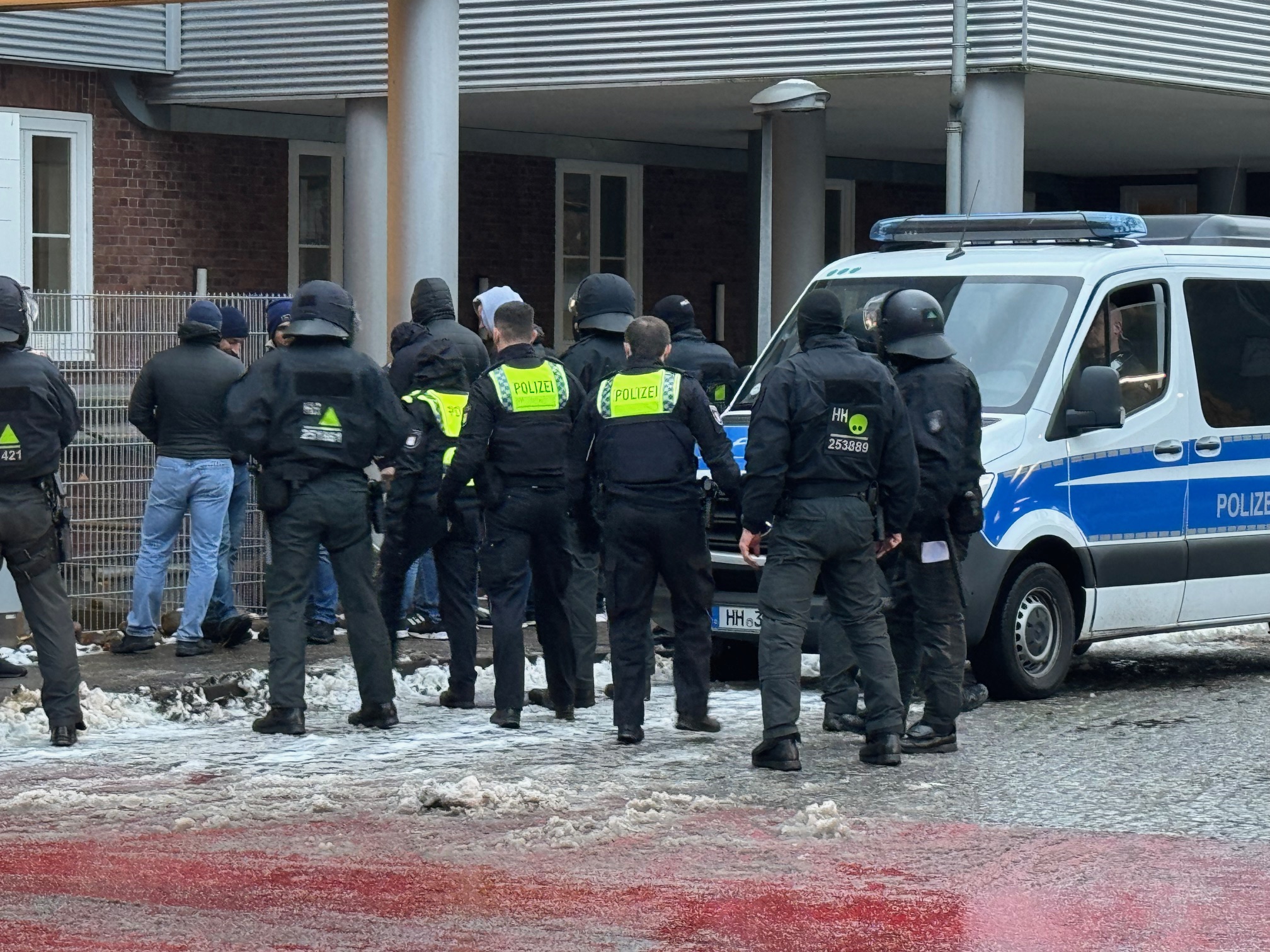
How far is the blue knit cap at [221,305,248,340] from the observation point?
1130 centimetres

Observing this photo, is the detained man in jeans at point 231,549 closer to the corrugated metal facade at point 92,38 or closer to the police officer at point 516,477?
the police officer at point 516,477

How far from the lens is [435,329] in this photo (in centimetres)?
1007

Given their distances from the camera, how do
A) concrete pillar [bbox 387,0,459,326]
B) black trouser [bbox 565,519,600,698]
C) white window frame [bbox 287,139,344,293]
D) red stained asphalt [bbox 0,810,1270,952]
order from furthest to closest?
white window frame [bbox 287,139,344,293]
concrete pillar [bbox 387,0,459,326]
black trouser [bbox 565,519,600,698]
red stained asphalt [bbox 0,810,1270,952]

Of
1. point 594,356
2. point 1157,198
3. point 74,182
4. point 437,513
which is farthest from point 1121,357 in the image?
point 1157,198

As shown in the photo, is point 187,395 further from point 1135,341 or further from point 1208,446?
point 1208,446

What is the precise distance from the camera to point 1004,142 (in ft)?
50.9

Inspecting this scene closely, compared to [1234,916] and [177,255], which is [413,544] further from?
[177,255]

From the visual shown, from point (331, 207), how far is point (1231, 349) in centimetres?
1146

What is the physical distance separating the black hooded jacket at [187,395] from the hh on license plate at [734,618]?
9.03 feet

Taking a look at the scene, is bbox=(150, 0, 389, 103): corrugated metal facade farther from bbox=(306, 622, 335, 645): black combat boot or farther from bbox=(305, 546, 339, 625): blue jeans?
bbox=(306, 622, 335, 645): black combat boot

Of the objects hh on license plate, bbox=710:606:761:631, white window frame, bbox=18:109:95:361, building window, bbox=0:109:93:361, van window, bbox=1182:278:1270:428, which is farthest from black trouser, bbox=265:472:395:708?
white window frame, bbox=18:109:95:361

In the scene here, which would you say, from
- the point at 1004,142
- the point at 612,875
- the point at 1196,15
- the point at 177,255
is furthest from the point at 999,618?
the point at 177,255

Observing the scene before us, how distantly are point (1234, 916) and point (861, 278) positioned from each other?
5.46 meters

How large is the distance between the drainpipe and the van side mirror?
5.16 metres
